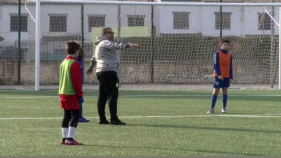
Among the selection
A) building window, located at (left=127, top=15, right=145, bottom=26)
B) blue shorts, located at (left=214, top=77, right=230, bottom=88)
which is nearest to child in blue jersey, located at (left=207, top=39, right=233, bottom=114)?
blue shorts, located at (left=214, top=77, right=230, bottom=88)

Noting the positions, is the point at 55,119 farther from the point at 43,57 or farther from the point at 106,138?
the point at 43,57

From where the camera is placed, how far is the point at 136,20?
29734mm

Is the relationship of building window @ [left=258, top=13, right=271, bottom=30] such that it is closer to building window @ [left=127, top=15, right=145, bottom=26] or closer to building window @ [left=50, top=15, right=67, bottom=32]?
building window @ [left=127, top=15, right=145, bottom=26]

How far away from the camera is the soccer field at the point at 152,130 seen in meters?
10.5

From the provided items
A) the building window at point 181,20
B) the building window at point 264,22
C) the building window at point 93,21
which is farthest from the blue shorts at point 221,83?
the building window at point 264,22

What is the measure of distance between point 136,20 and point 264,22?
5.32 meters

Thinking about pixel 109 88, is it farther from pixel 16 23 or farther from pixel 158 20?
pixel 16 23

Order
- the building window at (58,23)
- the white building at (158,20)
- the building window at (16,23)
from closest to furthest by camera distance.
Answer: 1. the building window at (58,23)
2. the white building at (158,20)
3. the building window at (16,23)

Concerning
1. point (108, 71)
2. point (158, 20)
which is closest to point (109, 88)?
point (108, 71)

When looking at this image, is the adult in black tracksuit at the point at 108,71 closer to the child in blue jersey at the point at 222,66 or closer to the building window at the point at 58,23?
the child in blue jersey at the point at 222,66

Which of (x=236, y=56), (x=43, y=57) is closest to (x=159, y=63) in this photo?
(x=236, y=56)

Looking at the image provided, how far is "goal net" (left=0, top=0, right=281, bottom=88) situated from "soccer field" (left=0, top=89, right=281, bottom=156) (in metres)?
8.56

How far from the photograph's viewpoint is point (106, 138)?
1191 cm

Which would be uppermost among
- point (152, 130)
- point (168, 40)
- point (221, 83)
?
point (168, 40)
